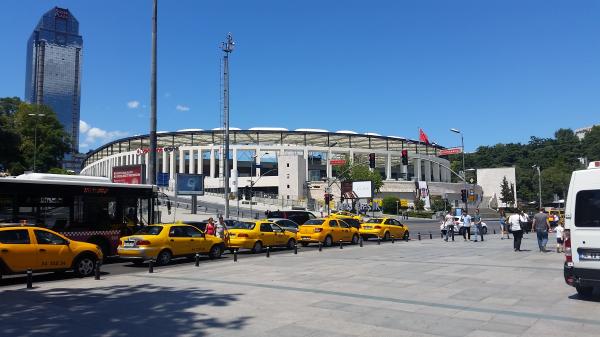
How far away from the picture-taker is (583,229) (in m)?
9.47

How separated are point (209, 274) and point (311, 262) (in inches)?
166

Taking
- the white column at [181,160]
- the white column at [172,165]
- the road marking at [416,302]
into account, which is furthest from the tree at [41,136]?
the road marking at [416,302]

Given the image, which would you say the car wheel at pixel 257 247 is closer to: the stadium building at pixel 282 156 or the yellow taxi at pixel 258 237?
the yellow taxi at pixel 258 237

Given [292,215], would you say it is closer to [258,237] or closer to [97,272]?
[258,237]

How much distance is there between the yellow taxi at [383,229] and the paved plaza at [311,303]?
14.3 m

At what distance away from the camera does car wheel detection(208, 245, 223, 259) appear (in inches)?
774

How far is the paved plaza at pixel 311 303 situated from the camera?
302 inches

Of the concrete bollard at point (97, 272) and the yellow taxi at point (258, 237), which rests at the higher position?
the yellow taxi at point (258, 237)

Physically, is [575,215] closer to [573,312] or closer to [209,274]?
[573,312]

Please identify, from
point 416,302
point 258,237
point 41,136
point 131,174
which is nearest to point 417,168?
point 41,136

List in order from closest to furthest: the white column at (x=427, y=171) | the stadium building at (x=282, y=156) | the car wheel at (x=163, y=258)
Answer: the car wheel at (x=163, y=258) < the stadium building at (x=282, y=156) < the white column at (x=427, y=171)

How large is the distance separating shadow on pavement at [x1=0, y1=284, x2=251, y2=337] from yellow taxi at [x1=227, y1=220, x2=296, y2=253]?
10.3 m

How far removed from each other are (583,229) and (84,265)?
12793 millimetres

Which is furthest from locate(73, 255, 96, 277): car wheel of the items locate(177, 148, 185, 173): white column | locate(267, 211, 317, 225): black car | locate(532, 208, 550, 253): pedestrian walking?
locate(177, 148, 185, 173): white column
